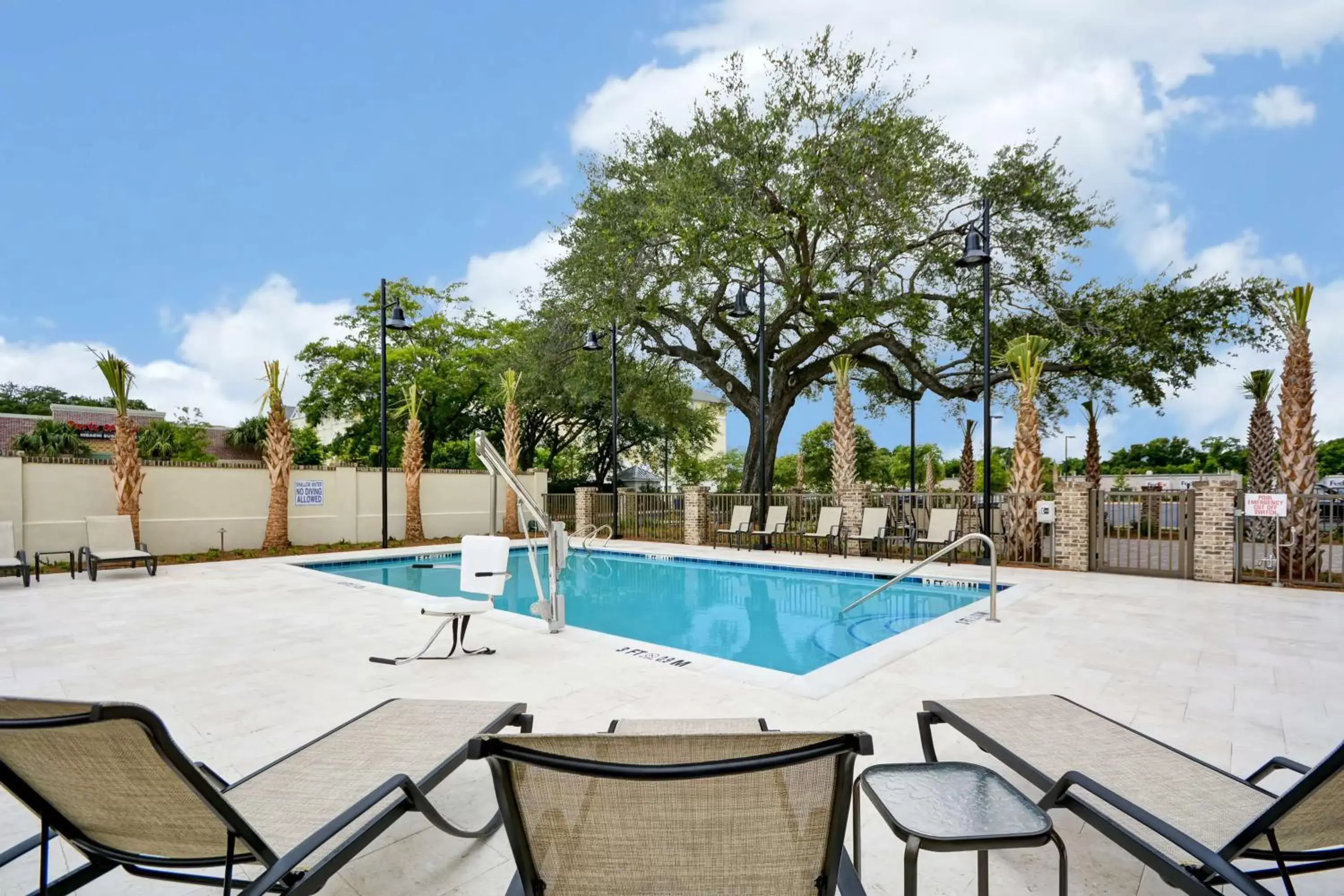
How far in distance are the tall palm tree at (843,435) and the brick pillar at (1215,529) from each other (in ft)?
21.0

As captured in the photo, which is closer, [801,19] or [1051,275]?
[801,19]

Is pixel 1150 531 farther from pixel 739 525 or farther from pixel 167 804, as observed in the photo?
pixel 167 804

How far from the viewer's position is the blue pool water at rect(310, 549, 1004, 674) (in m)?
6.72

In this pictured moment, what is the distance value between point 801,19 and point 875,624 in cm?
1326

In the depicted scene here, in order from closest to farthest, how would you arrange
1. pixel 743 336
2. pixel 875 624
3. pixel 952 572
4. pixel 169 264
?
pixel 875 624
pixel 952 572
pixel 743 336
pixel 169 264

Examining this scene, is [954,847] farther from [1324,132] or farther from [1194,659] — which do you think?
[1324,132]

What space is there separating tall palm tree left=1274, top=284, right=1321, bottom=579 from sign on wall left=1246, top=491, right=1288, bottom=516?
155cm

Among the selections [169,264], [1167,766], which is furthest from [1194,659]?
[169,264]

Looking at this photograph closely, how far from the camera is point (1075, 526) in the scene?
33.7ft

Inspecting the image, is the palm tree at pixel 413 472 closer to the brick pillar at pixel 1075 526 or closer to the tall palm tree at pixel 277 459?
the tall palm tree at pixel 277 459

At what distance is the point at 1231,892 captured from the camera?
211 cm

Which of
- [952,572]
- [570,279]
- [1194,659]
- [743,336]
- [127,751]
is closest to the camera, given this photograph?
[127,751]

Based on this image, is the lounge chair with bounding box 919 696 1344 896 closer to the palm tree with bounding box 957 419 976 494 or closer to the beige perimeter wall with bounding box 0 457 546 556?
the beige perimeter wall with bounding box 0 457 546 556

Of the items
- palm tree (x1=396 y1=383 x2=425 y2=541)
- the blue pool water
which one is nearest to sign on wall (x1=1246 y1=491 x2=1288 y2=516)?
the blue pool water
